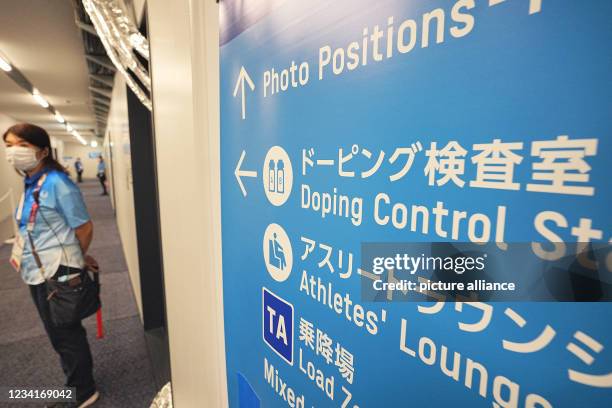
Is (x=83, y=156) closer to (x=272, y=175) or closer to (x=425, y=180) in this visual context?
(x=272, y=175)

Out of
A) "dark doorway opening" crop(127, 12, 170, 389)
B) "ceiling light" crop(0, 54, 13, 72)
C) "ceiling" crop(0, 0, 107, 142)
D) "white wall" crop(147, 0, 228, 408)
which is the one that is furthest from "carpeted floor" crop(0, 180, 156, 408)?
"ceiling light" crop(0, 54, 13, 72)

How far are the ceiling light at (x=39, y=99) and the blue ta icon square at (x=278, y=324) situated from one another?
7016 mm

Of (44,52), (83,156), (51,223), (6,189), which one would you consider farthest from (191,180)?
(83,156)

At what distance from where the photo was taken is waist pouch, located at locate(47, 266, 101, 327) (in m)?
1.46

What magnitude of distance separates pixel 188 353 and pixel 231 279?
1.88 feet

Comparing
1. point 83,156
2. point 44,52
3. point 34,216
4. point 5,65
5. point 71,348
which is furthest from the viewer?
point 83,156

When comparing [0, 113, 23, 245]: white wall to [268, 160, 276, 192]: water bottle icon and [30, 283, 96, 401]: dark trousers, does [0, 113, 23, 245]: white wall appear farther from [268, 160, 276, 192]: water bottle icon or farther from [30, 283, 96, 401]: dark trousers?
[268, 160, 276, 192]: water bottle icon

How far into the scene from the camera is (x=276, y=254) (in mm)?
615

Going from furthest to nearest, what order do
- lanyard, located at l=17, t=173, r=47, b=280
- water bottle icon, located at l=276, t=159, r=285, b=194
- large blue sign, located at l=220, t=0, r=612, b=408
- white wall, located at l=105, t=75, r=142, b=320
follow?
white wall, located at l=105, t=75, r=142, b=320 < lanyard, located at l=17, t=173, r=47, b=280 < water bottle icon, located at l=276, t=159, r=285, b=194 < large blue sign, located at l=220, t=0, r=612, b=408

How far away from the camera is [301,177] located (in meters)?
0.53

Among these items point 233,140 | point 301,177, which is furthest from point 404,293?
point 233,140

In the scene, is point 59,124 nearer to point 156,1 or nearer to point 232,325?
point 156,1

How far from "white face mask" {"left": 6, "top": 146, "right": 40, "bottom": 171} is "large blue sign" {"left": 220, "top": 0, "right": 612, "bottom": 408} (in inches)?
53.1

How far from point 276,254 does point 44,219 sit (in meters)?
1.36
